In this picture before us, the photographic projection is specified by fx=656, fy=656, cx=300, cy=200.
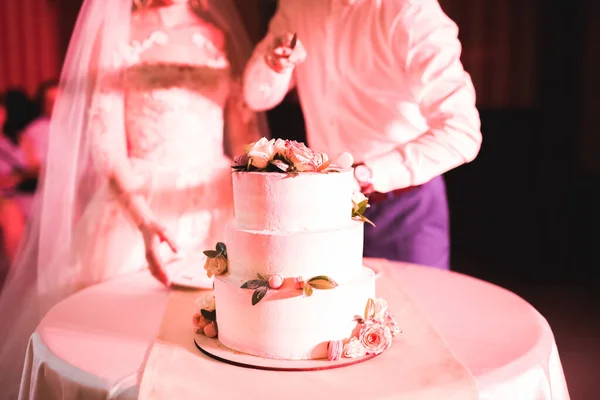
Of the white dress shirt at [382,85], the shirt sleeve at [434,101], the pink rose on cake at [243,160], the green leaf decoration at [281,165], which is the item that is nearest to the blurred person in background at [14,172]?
the white dress shirt at [382,85]

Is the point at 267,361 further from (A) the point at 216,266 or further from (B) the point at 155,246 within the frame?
(B) the point at 155,246

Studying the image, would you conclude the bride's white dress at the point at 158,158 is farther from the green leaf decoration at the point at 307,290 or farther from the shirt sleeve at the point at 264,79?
the green leaf decoration at the point at 307,290

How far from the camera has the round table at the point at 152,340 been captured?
146 cm

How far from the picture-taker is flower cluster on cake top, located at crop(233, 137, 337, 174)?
1.55 meters

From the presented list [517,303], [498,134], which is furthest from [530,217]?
[517,303]

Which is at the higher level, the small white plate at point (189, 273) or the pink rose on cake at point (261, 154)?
the pink rose on cake at point (261, 154)

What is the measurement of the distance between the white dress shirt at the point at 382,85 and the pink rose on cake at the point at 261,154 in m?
0.69

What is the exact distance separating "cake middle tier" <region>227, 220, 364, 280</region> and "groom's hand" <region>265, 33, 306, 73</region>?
2.63ft

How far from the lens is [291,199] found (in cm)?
154

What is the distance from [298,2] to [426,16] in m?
0.58

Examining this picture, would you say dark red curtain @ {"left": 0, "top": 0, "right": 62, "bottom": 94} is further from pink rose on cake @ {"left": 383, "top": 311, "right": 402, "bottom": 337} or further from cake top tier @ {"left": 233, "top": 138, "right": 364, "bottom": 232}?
pink rose on cake @ {"left": 383, "top": 311, "right": 402, "bottom": 337}

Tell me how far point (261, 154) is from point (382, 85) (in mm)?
1083

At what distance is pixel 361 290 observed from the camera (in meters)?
1.60

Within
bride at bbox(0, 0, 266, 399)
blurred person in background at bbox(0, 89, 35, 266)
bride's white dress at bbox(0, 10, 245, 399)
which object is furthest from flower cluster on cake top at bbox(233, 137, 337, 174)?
blurred person in background at bbox(0, 89, 35, 266)
